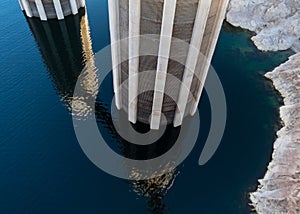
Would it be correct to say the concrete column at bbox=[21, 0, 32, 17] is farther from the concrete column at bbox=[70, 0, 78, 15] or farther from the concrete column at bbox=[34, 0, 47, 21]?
the concrete column at bbox=[70, 0, 78, 15]

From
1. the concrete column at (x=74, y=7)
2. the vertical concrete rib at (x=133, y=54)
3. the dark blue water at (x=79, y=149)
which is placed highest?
the vertical concrete rib at (x=133, y=54)

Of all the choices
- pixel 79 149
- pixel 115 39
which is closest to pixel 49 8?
pixel 115 39

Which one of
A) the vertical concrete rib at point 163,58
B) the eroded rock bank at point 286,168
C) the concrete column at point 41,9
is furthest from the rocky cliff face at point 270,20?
the concrete column at point 41,9

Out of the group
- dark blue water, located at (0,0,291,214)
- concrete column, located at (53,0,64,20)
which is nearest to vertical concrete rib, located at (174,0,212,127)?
dark blue water, located at (0,0,291,214)

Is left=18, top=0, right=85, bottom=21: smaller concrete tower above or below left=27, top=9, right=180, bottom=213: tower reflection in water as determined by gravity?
above

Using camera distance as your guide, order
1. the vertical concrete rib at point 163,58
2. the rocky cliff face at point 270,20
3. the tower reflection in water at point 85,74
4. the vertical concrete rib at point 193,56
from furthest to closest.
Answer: the rocky cliff face at point 270,20 < the tower reflection in water at point 85,74 < the vertical concrete rib at point 193,56 < the vertical concrete rib at point 163,58

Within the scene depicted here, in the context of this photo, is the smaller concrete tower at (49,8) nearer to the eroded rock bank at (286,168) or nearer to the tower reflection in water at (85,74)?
the tower reflection in water at (85,74)
